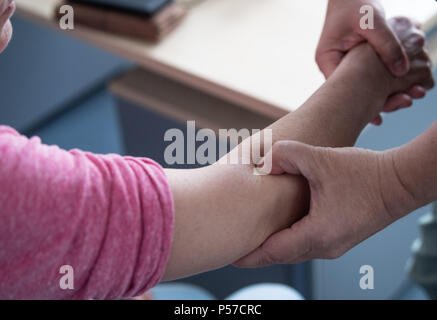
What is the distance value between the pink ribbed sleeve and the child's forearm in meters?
0.05

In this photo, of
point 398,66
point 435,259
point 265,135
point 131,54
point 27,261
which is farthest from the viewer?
point 131,54

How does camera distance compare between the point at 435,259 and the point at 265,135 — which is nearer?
the point at 265,135

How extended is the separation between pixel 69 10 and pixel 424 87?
0.80 meters

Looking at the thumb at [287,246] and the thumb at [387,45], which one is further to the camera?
the thumb at [387,45]

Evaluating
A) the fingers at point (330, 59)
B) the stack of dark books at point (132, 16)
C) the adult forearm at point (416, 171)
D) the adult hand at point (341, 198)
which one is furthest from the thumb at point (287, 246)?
the stack of dark books at point (132, 16)

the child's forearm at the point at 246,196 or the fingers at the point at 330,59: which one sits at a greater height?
the fingers at the point at 330,59

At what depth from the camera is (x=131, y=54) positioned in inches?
49.1

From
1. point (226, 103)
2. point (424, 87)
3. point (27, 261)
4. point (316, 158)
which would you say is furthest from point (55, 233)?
point (226, 103)

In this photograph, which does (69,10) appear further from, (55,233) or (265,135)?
(55,233)

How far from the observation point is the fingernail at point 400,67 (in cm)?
86

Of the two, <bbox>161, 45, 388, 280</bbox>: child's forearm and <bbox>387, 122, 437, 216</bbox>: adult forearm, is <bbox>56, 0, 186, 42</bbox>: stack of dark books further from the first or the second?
<bbox>387, 122, 437, 216</bbox>: adult forearm

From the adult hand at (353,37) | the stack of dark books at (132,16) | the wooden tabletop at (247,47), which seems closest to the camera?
the adult hand at (353,37)

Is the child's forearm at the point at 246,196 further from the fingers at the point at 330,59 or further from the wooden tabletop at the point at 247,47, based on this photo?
the wooden tabletop at the point at 247,47

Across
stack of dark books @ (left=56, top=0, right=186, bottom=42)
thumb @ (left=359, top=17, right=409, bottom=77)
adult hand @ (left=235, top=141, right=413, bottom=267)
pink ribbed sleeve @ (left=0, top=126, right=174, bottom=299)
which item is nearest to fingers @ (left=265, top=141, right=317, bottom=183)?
adult hand @ (left=235, top=141, right=413, bottom=267)
